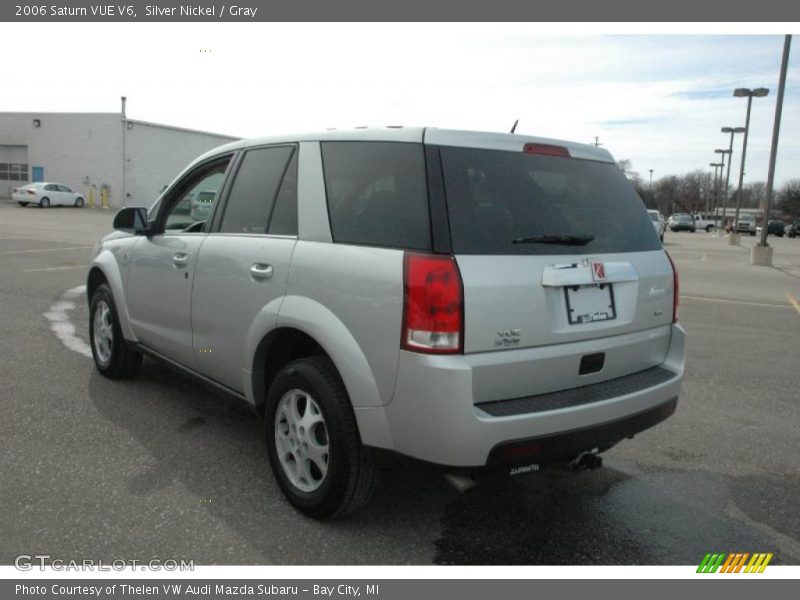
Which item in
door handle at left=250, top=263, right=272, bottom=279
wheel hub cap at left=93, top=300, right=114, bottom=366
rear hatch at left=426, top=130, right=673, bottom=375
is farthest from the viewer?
wheel hub cap at left=93, top=300, right=114, bottom=366

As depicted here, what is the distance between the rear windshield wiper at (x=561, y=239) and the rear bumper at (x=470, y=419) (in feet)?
1.72

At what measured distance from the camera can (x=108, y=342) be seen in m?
5.32

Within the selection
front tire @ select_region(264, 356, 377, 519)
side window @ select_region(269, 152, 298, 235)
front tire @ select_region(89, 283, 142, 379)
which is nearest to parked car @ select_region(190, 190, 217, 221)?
side window @ select_region(269, 152, 298, 235)

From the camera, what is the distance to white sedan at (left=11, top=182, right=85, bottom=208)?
37000 mm

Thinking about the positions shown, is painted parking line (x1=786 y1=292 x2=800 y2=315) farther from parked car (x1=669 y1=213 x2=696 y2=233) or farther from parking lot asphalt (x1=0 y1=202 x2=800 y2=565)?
parked car (x1=669 y1=213 x2=696 y2=233)

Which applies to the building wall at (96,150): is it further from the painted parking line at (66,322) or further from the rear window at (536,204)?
the rear window at (536,204)

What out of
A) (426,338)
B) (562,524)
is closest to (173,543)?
(426,338)

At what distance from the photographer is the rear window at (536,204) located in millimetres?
2805

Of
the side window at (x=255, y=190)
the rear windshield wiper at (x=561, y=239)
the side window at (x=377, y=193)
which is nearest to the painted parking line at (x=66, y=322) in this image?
the side window at (x=255, y=190)

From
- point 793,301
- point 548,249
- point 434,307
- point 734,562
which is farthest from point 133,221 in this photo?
point 793,301

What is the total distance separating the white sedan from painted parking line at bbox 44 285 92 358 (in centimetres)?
3186

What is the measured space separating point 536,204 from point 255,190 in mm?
1666

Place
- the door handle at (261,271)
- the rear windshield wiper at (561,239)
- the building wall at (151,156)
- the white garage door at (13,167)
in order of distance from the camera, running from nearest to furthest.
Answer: the rear windshield wiper at (561,239) → the door handle at (261,271) → the building wall at (151,156) → the white garage door at (13,167)

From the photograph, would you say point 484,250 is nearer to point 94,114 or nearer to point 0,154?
point 94,114
